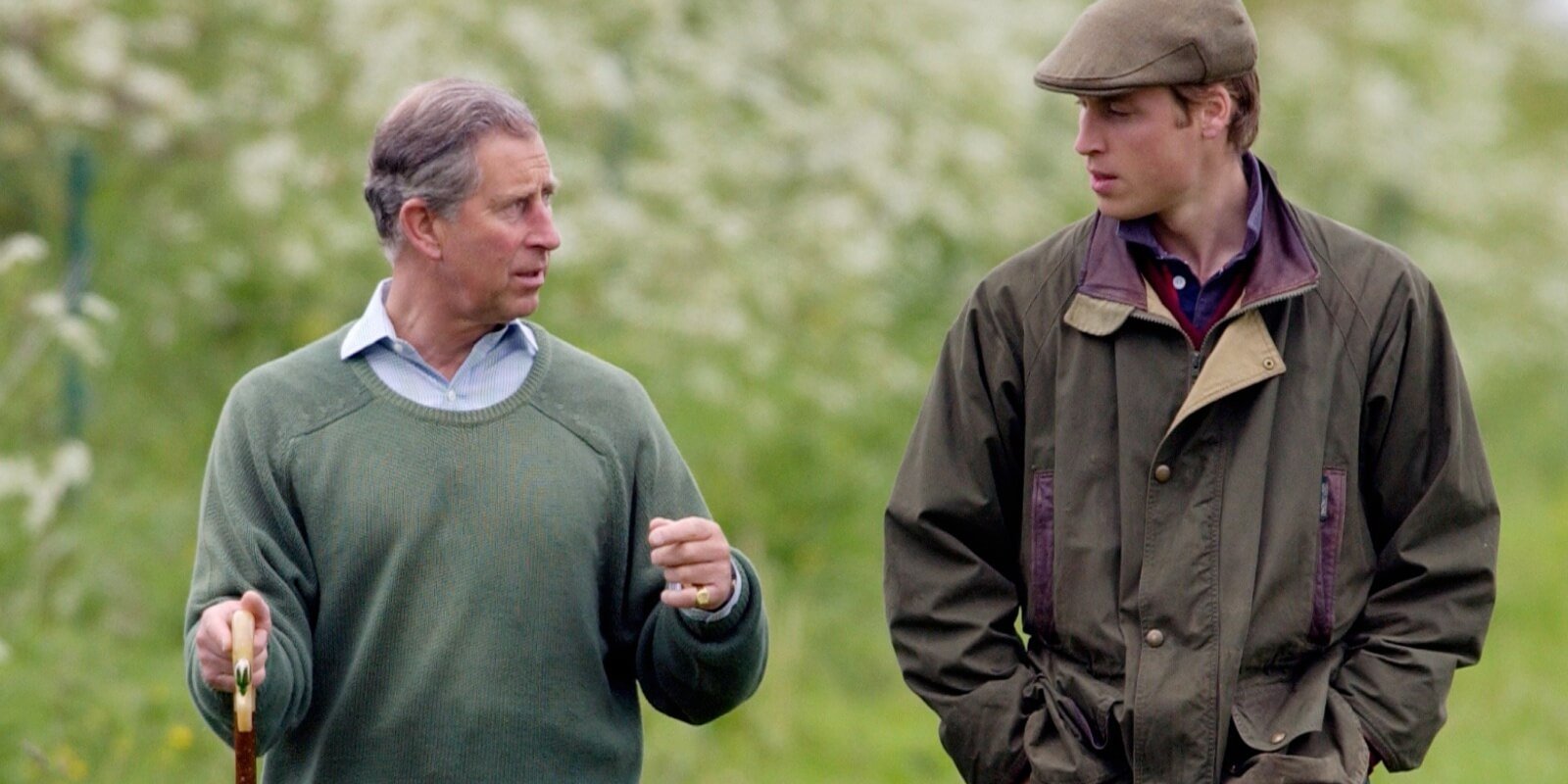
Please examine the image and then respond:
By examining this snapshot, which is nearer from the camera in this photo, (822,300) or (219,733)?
(219,733)

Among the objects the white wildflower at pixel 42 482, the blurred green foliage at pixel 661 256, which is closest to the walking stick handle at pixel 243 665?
the white wildflower at pixel 42 482

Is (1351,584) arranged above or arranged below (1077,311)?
below

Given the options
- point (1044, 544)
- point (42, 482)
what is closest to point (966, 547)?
point (1044, 544)

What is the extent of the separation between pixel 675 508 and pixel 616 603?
0.17 meters

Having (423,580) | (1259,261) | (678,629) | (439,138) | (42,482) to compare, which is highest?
(439,138)

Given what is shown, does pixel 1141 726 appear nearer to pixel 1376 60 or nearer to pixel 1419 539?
pixel 1419 539

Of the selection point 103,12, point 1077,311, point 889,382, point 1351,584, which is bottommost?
point 889,382

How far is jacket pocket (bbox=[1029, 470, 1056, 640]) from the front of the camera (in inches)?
132

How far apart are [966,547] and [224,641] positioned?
114cm

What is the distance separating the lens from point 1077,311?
334 cm

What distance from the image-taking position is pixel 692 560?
316 centimetres

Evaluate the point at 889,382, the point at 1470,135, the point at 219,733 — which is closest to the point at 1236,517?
the point at 219,733

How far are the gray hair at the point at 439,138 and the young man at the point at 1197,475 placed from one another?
2.58 feet

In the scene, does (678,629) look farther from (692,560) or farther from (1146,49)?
(1146,49)
